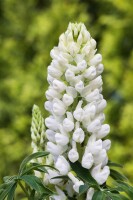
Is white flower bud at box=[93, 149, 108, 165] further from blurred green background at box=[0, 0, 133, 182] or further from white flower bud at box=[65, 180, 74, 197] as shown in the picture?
blurred green background at box=[0, 0, 133, 182]

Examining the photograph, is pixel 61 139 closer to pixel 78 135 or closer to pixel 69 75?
pixel 78 135

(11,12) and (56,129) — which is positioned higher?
(11,12)

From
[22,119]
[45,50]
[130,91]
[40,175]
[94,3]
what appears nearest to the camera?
[40,175]

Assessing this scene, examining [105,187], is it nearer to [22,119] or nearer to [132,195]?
[132,195]

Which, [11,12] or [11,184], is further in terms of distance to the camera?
[11,12]

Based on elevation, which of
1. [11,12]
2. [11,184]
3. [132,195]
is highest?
[11,12]

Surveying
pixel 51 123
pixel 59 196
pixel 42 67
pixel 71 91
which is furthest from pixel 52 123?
pixel 42 67

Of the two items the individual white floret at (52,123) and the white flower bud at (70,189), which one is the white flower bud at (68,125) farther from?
the white flower bud at (70,189)

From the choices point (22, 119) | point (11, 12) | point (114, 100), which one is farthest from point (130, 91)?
point (11, 12)

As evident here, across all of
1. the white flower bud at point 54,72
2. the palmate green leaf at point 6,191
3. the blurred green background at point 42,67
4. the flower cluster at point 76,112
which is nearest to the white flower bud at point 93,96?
the flower cluster at point 76,112
